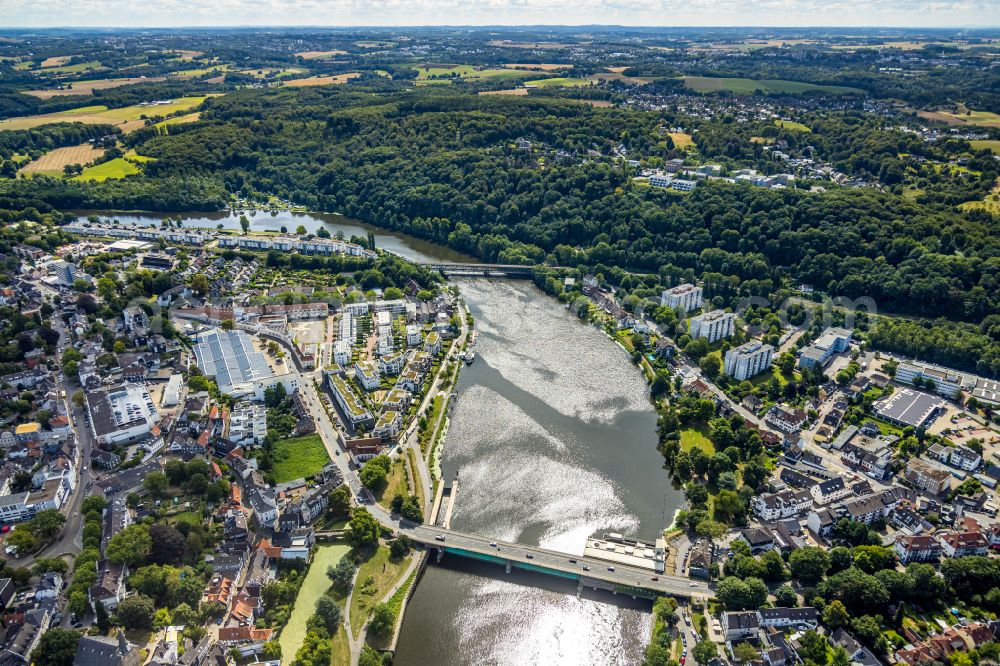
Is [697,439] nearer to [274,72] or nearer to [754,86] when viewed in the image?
[754,86]

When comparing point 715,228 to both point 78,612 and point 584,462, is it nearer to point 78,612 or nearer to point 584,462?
point 584,462

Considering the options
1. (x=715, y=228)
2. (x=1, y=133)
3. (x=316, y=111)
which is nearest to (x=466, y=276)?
(x=715, y=228)

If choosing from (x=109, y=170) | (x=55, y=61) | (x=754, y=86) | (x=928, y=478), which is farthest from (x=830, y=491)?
(x=55, y=61)

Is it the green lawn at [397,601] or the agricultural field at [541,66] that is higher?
the agricultural field at [541,66]

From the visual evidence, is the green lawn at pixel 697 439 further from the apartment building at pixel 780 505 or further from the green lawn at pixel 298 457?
the green lawn at pixel 298 457

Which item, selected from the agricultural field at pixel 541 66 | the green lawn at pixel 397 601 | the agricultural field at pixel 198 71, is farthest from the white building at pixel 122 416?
the agricultural field at pixel 198 71

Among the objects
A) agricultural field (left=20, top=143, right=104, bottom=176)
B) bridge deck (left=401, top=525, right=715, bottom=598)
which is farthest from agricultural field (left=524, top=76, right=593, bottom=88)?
bridge deck (left=401, top=525, right=715, bottom=598)

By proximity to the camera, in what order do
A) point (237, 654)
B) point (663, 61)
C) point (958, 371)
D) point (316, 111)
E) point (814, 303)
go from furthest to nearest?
point (663, 61), point (316, 111), point (814, 303), point (958, 371), point (237, 654)
